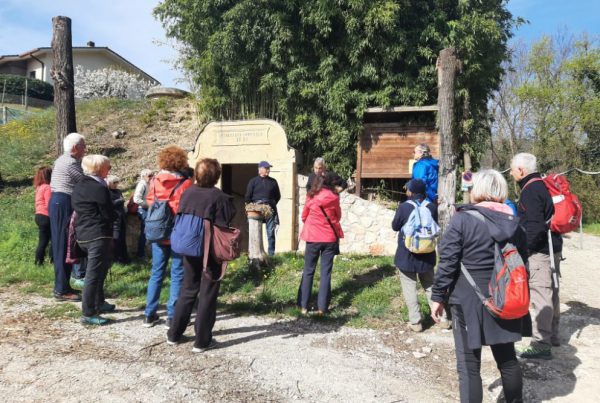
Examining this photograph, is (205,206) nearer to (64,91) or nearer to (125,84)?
(64,91)

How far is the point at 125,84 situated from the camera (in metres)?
23.6

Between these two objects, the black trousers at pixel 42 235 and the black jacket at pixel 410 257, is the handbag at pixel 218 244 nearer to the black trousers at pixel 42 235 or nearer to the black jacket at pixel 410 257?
the black jacket at pixel 410 257

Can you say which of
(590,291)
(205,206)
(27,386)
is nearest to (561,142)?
(590,291)

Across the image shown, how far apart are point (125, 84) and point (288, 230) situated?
61.2 feet

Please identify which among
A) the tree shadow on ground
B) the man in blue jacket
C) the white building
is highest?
the white building

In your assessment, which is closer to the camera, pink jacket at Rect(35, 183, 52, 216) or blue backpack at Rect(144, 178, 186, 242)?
blue backpack at Rect(144, 178, 186, 242)

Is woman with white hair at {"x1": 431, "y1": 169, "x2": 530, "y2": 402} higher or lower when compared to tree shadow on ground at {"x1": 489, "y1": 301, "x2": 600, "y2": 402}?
higher

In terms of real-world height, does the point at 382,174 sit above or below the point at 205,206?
above

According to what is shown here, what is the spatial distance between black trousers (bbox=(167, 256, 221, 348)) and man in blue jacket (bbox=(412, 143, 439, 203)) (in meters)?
3.30

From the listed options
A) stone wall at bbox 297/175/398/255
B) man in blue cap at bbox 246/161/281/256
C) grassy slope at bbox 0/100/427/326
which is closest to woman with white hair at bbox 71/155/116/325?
grassy slope at bbox 0/100/427/326

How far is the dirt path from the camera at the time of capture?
322 centimetres

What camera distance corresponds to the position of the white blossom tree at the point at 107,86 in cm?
2342

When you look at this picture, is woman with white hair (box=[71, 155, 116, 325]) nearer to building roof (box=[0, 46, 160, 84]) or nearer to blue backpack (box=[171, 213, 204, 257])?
blue backpack (box=[171, 213, 204, 257])

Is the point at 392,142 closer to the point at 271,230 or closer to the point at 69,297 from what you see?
the point at 271,230
